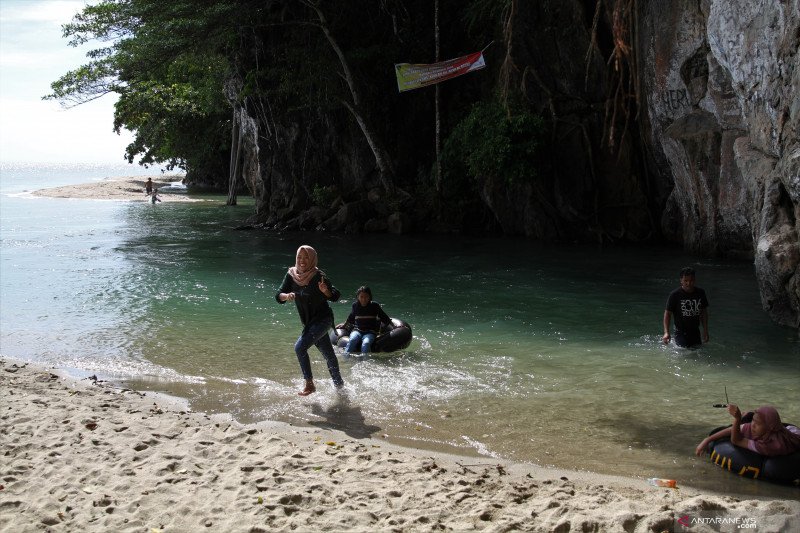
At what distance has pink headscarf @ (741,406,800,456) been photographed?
6.42 metres

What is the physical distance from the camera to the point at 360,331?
36.5ft

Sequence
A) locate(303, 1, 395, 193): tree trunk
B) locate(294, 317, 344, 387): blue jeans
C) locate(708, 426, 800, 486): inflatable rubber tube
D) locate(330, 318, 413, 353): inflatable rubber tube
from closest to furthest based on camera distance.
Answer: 1. locate(708, 426, 800, 486): inflatable rubber tube
2. locate(294, 317, 344, 387): blue jeans
3. locate(330, 318, 413, 353): inflatable rubber tube
4. locate(303, 1, 395, 193): tree trunk

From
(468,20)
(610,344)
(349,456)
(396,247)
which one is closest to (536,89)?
(468,20)

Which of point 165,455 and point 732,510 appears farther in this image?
point 165,455

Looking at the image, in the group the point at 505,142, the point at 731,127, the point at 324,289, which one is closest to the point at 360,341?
the point at 324,289

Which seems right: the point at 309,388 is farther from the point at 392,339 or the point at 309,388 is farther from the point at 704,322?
the point at 704,322

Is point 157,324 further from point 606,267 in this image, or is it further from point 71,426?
point 606,267

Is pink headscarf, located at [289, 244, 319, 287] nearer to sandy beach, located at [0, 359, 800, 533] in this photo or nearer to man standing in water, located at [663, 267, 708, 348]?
sandy beach, located at [0, 359, 800, 533]

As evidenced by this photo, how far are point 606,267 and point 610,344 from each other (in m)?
7.62

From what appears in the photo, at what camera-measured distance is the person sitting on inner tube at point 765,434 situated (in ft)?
21.1

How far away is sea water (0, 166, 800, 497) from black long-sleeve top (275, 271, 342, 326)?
3.44 feet

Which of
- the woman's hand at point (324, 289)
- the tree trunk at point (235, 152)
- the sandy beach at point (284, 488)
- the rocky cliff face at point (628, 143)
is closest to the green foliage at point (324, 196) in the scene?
the rocky cliff face at point (628, 143)

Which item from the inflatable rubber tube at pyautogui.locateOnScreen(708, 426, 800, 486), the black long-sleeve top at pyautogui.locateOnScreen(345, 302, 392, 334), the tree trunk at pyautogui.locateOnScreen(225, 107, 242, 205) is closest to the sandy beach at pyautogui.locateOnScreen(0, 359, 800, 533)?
the inflatable rubber tube at pyautogui.locateOnScreen(708, 426, 800, 486)

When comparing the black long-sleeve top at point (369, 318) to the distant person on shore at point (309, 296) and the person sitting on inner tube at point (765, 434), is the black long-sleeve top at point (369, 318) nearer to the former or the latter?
the distant person on shore at point (309, 296)
